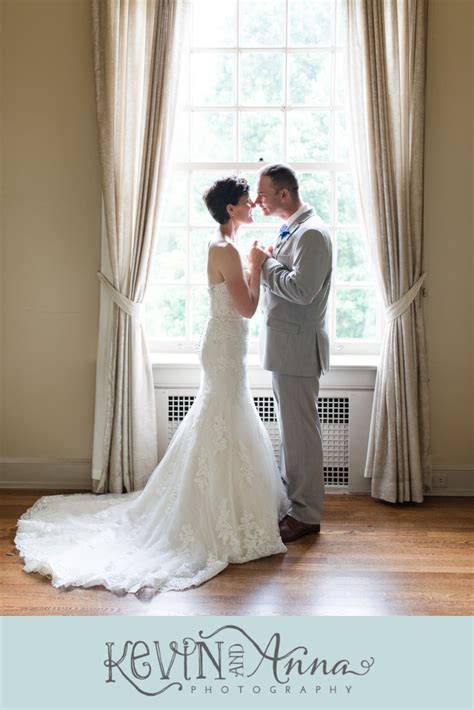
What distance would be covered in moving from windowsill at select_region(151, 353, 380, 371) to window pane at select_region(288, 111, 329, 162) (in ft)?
3.98

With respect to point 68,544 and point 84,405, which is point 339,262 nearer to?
point 84,405

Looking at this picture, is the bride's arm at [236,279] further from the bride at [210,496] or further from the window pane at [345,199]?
the window pane at [345,199]

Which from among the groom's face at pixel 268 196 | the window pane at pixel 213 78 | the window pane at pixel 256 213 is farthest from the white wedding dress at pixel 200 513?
the window pane at pixel 213 78

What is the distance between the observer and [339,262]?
15.2ft

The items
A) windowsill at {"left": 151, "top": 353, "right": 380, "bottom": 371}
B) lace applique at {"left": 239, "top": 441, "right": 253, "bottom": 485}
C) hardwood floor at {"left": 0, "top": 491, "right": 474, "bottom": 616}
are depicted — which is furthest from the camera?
windowsill at {"left": 151, "top": 353, "right": 380, "bottom": 371}

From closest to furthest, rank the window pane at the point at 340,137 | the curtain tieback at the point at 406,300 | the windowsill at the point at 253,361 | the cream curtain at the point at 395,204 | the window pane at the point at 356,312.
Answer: the cream curtain at the point at 395,204 < the curtain tieback at the point at 406,300 < the windowsill at the point at 253,361 < the window pane at the point at 340,137 < the window pane at the point at 356,312

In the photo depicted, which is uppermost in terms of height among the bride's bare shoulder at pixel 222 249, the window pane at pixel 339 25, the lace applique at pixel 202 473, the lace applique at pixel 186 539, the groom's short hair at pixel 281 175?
the window pane at pixel 339 25

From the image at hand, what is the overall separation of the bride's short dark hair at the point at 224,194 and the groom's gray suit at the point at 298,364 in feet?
1.03

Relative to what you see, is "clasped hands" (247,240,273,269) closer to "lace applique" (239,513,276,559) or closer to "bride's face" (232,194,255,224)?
"bride's face" (232,194,255,224)

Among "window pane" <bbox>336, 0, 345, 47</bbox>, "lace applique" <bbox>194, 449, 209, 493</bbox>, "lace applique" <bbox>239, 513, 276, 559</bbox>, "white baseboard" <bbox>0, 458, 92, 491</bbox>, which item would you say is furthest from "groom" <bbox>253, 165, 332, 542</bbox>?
"white baseboard" <bbox>0, 458, 92, 491</bbox>

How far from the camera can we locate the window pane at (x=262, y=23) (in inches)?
177

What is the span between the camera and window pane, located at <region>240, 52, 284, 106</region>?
4.53 metres

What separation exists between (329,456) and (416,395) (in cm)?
63

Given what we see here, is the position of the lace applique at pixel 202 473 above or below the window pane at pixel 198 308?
below
